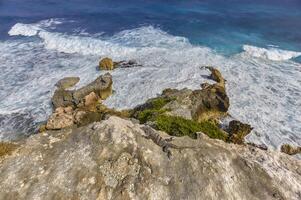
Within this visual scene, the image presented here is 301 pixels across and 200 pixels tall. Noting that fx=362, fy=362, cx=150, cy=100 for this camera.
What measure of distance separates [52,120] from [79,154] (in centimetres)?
1075

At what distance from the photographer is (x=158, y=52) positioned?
3791 centimetres

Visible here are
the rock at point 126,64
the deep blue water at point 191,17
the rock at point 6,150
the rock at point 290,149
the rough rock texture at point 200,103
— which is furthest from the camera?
the deep blue water at point 191,17

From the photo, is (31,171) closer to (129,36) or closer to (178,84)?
(178,84)

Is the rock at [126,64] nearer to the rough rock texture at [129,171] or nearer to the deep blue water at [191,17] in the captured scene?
the deep blue water at [191,17]

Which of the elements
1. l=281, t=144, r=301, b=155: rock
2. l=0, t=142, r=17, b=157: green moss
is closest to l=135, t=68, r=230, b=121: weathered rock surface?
l=281, t=144, r=301, b=155: rock

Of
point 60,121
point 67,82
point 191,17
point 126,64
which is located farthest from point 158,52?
point 60,121

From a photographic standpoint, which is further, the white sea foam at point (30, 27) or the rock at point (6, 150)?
the white sea foam at point (30, 27)

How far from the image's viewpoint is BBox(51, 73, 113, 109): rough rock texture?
26703 mm

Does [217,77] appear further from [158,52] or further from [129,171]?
[129,171]

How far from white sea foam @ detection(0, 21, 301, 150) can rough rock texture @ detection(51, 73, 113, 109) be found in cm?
77

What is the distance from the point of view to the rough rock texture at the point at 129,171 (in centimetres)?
1081

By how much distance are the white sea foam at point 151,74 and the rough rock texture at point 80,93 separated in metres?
0.77

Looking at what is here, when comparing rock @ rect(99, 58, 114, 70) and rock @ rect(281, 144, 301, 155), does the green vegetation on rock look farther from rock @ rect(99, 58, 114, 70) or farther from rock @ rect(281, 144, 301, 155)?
rock @ rect(99, 58, 114, 70)

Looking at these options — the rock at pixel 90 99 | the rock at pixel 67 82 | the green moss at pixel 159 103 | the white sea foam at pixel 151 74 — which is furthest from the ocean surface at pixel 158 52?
the green moss at pixel 159 103
